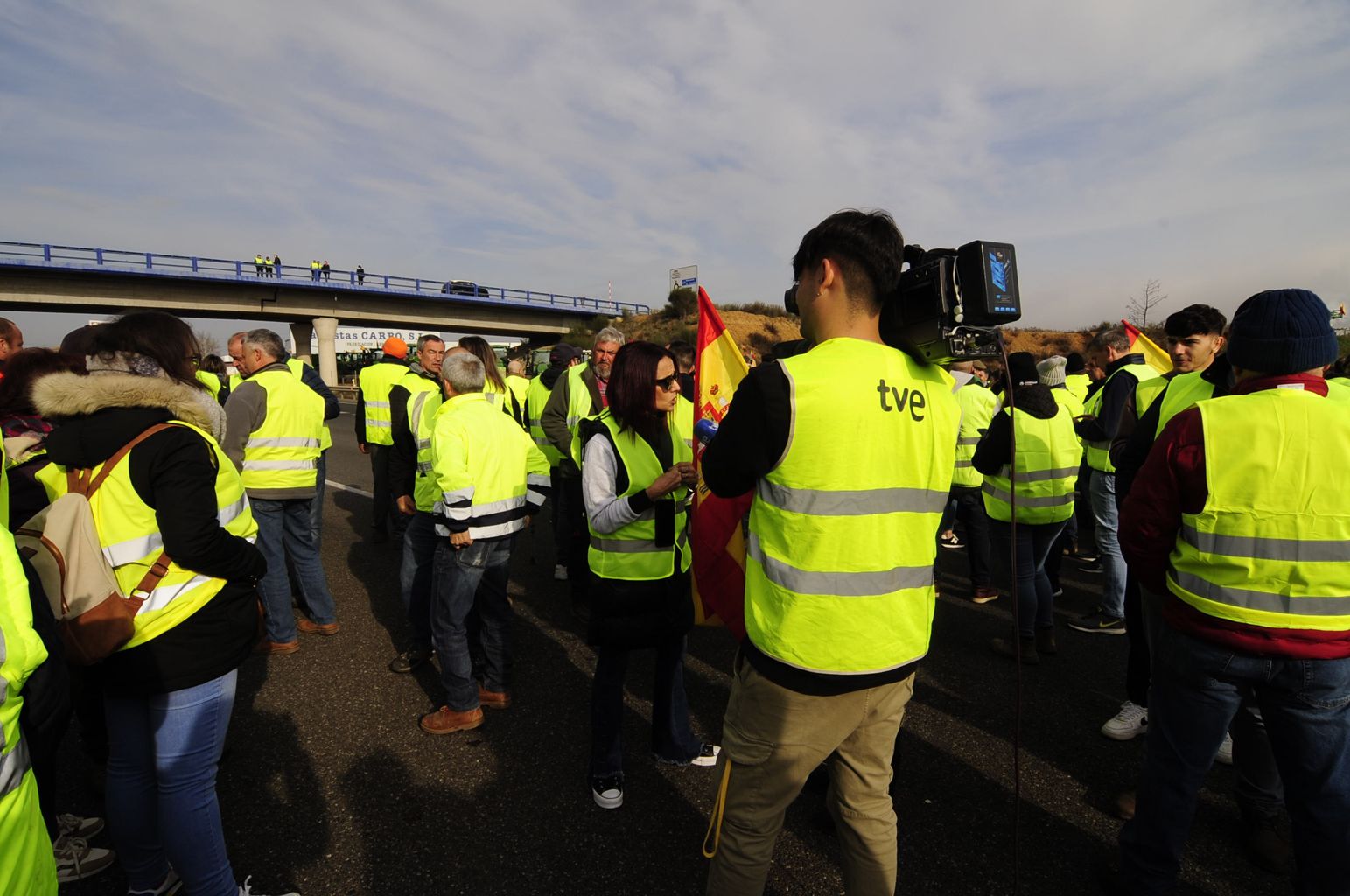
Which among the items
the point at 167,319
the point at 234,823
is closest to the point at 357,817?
the point at 234,823

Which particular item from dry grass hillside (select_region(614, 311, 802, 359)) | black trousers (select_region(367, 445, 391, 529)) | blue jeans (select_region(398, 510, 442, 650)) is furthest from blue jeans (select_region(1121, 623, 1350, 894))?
dry grass hillside (select_region(614, 311, 802, 359))

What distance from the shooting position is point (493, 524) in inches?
130

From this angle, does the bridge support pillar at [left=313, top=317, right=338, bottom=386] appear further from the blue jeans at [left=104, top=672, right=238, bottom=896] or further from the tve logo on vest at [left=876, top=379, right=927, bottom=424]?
the tve logo on vest at [left=876, top=379, right=927, bottom=424]

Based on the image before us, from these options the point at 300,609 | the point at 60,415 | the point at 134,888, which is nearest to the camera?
the point at 60,415

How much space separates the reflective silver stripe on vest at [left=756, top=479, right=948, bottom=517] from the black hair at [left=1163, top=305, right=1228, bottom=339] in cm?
289

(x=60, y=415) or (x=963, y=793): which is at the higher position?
(x=60, y=415)

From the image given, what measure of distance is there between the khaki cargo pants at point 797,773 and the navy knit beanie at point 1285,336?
1.43 m

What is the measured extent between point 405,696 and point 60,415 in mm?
2395

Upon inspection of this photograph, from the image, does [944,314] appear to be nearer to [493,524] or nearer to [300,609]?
[493,524]

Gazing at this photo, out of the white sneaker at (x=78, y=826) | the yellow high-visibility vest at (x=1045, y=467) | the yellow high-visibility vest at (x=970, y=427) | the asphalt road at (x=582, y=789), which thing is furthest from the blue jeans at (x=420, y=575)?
the yellow high-visibility vest at (x=970, y=427)

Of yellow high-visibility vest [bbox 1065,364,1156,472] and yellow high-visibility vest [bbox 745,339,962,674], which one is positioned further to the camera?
yellow high-visibility vest [bbox 1065,364,1156,472]

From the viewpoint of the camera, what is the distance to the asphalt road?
2.39m

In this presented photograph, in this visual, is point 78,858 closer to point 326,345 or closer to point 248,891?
point 248,891

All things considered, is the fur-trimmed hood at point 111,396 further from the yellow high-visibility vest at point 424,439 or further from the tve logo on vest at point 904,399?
the tve logo on vest at point 904,399
